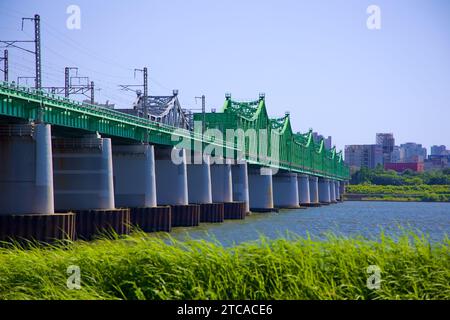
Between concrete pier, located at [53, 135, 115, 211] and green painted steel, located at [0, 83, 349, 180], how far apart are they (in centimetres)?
212

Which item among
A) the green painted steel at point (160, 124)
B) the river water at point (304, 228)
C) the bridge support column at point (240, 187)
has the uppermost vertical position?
the green painted steel at point (160, 124)

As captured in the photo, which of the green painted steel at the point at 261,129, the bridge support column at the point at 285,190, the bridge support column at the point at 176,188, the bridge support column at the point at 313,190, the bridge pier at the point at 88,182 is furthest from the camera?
the bridge support column at the point at 313,190

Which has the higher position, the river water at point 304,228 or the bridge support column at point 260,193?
the bridge support column at point 260,193

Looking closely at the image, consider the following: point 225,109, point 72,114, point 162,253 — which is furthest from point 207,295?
point 225,109

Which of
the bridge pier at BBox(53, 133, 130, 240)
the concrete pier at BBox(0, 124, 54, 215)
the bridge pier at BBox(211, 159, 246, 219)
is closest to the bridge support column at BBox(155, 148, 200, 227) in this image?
the bridge pier at BBox(211, 159, 246, 219)

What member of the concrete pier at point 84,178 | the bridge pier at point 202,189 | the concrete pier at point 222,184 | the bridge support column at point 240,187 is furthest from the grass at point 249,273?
the bridge support column at point 240,187

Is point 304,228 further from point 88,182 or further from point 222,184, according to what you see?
point 222,184

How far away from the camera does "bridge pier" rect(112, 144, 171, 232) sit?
7012 cm

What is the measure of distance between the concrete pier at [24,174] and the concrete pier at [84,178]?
9.98m

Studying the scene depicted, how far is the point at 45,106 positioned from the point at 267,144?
307ft

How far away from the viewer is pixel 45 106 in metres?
53.5

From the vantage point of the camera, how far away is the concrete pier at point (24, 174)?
163 feet

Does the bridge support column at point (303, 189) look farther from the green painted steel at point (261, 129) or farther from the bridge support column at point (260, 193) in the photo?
the bridge support column at point (260, 193)
